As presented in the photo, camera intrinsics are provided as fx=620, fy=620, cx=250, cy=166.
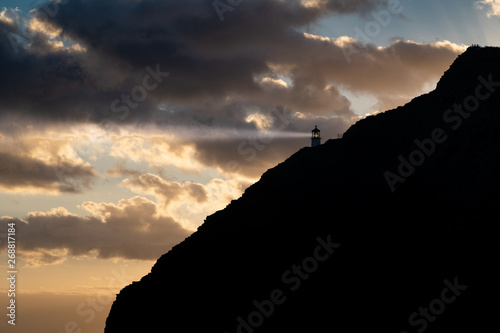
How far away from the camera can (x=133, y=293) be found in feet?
184

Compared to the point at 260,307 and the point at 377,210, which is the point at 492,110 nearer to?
the point at 377,210

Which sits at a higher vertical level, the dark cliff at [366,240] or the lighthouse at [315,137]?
the lighthouse at [315,137]

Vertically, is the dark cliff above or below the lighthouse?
below

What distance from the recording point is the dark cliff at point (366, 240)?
39125mm

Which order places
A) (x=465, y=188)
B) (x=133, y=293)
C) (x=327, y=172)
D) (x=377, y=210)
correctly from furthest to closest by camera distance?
(x=133, y=293), (x=327, y=172), (x=377, y=210), (x=465, y=188)

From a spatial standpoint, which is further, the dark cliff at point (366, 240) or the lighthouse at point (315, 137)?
the lighthouse at point (315, 137)

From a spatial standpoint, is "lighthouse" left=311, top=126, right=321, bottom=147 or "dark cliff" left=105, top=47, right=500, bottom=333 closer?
"dark cliff" left=105, top=47, right=500, bottom=333

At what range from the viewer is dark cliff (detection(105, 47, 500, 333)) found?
39.1 meters

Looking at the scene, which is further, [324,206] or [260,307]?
[324,206]

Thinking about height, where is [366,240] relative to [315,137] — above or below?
below

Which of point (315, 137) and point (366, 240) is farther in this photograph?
point (315, 137)

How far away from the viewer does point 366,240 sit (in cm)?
4566

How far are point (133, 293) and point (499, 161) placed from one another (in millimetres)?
32951

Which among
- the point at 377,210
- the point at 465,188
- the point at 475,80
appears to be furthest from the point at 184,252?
the point at 475,80
